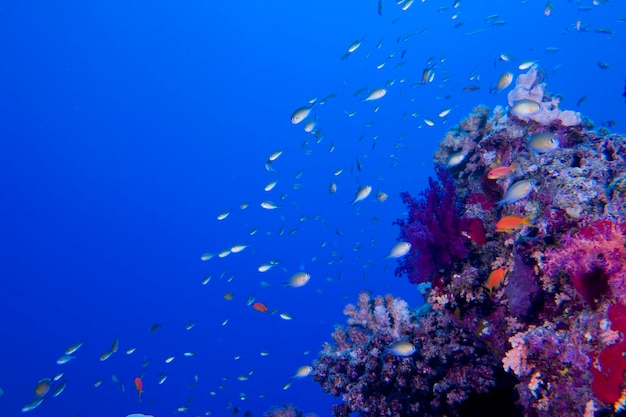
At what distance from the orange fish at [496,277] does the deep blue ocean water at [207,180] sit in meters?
38.2

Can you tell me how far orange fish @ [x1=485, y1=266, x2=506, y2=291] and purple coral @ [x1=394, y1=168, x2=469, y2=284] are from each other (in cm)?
59

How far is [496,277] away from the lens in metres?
5.21

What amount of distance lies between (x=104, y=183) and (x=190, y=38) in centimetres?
4234

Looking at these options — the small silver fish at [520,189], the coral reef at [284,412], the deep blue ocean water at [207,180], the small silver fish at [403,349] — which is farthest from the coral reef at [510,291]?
the deep blue ocean water at [207,180]

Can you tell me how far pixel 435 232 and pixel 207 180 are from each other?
86890mm

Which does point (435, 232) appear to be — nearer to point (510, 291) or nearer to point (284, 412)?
point (510, 291)

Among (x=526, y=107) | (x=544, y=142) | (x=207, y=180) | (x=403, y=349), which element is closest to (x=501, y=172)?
(x=544, y=142)

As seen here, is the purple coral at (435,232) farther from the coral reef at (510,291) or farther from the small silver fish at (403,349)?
the small silver fish at (403,349)

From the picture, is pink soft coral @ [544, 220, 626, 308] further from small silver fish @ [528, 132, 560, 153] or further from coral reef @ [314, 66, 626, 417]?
Answer: small silver fish @ [528, 132, 560, 153]

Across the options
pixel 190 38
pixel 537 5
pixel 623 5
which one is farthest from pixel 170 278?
pixel 623 5

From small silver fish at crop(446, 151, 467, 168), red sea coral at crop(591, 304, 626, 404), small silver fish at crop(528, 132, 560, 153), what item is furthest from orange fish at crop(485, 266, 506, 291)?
small silver fish at crop(446, 151, 467, 168)

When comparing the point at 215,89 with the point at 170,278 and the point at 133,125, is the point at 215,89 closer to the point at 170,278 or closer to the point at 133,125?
the point at 133,125

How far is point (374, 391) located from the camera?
203 inches

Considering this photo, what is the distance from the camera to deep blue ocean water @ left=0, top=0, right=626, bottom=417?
54.3m
